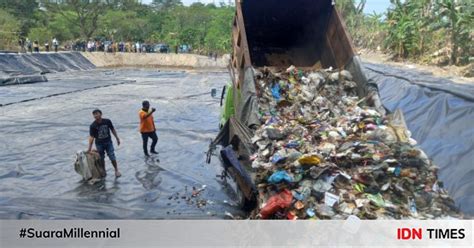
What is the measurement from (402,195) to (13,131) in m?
8.32

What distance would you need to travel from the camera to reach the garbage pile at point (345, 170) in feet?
15.1

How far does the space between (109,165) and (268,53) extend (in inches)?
168

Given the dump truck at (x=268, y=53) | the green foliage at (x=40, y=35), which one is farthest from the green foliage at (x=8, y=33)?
the dump truck at (x=268, y=53)

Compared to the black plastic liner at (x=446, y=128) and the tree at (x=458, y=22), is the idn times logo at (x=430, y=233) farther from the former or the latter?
the tree at (x=458, y=22)

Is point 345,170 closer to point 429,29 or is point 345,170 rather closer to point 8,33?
point 429,29

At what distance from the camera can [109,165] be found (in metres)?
7.26

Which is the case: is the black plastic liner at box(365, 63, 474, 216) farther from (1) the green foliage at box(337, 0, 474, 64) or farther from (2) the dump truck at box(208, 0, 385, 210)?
(1) the green foliage at box(337, 0, 474, 64)

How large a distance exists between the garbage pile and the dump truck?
29 cm

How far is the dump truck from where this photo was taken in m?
6.13

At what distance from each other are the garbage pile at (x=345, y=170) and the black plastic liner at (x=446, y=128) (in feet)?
0.98

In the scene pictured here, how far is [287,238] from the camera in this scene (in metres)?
4.27

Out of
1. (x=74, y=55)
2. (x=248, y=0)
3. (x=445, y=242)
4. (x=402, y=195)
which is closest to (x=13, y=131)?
(x=248, y=0)

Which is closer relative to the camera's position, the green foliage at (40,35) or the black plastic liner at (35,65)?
the black plastic liner at (35,65)

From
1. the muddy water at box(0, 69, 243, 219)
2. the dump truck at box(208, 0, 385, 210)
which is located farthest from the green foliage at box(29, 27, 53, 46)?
the dump truck at box(208, 0, 385, 210)
